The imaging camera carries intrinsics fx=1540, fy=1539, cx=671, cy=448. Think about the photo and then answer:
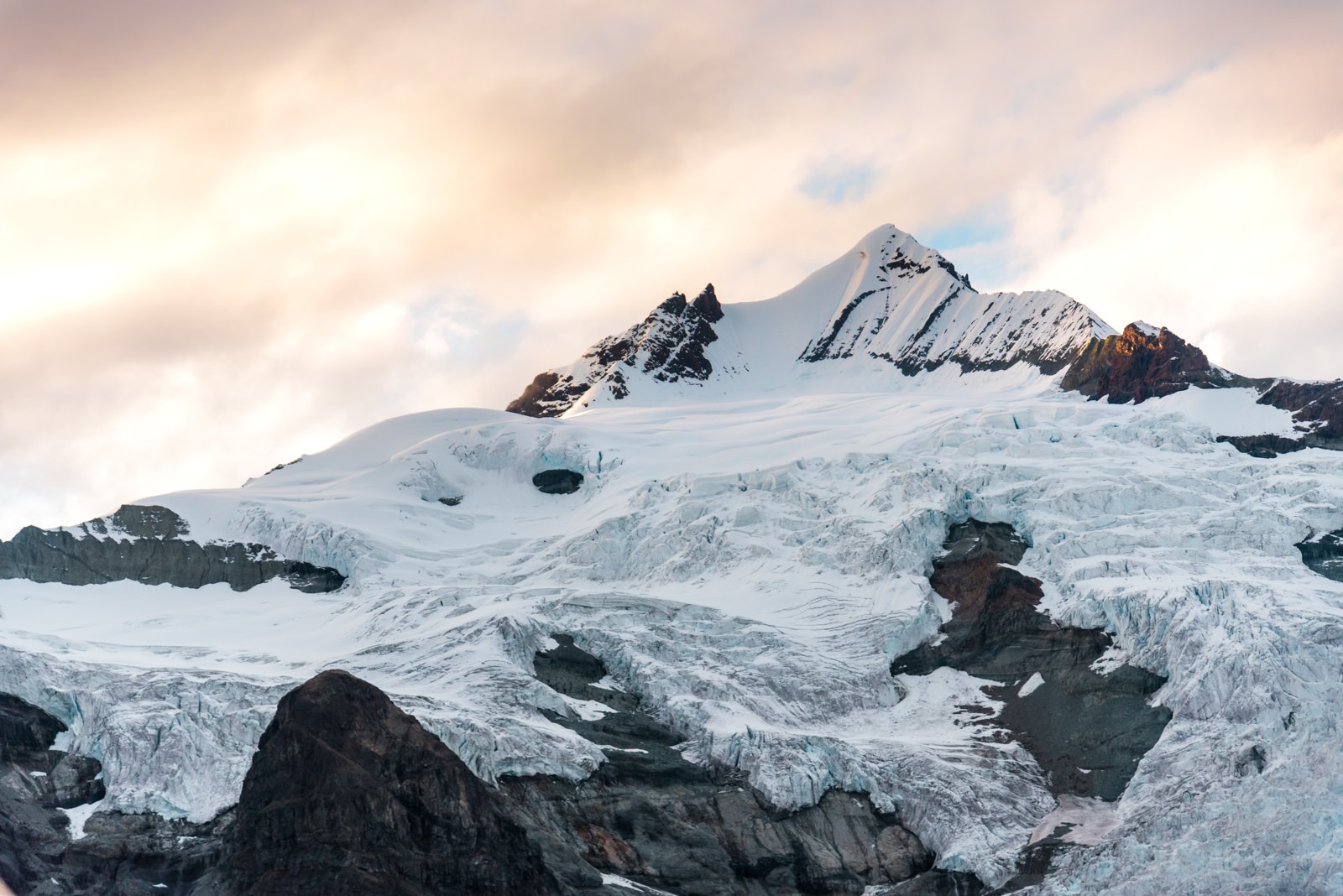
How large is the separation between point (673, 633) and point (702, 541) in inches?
772

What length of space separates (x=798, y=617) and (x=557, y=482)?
168 feet

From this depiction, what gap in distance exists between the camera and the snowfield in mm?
103625

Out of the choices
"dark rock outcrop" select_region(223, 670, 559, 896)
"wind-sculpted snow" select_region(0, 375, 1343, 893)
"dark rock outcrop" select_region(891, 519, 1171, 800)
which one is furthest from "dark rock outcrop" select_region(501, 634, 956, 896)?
"dark rock outcrop" select_region(891, 519, 1171, 800)

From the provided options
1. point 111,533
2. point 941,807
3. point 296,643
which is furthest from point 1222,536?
point 111,533

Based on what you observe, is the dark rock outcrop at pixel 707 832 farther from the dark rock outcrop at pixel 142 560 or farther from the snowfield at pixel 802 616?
the dark rock outcrop at pixel 142 560

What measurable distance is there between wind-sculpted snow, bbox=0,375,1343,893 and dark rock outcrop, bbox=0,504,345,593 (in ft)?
7.07

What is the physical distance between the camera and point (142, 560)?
496 feet

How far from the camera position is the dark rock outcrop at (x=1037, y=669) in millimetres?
110188

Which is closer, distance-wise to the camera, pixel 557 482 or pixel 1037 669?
pixel 1037 669

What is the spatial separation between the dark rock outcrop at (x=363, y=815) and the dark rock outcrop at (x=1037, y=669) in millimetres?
40049

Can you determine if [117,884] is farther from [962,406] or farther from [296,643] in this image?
[962,406]

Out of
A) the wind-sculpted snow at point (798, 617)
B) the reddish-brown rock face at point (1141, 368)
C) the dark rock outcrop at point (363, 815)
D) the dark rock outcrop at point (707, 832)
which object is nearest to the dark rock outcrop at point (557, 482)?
the wind-sculpted snow at point (798, 617)

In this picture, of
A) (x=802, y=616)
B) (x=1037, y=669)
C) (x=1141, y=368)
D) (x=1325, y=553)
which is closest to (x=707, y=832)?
(x=802, y=616)

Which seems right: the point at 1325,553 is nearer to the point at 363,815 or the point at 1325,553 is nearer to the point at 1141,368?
the point at 1141,368
